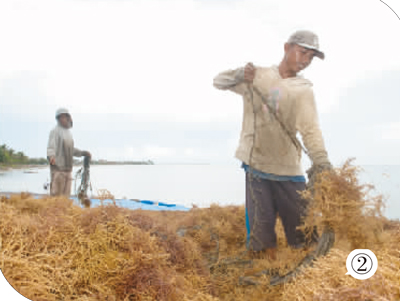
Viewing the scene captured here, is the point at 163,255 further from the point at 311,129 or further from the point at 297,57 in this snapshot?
Result: the point at 297,57

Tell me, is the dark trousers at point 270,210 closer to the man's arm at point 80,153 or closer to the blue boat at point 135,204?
the blue boat at point 135,204

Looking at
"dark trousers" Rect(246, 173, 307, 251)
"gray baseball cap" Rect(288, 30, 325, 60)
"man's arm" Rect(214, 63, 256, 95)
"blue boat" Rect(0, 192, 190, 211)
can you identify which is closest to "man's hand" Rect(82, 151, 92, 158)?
"blue boat" Rect(0, 192, 190, 211)

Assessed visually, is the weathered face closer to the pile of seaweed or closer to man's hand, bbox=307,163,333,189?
the pile of seaweed

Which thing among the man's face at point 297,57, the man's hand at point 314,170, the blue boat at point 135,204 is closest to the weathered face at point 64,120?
the blue boat at point 135,204

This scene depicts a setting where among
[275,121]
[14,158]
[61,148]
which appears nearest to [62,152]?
[61,148]

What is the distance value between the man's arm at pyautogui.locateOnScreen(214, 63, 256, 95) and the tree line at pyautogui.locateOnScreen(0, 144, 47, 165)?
4.15 feet

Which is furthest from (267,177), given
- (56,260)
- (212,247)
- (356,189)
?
(56,260)

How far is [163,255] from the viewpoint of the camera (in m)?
2.36

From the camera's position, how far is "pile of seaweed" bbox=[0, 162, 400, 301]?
212 centimetres

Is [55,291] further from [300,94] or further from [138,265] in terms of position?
[300,94]

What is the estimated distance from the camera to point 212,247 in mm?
2896

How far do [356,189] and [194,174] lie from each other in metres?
1.04

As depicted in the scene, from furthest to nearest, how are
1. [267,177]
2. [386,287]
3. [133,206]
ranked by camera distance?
[133,206] < [267,177] < [386,287]

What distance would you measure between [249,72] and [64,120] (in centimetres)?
122
